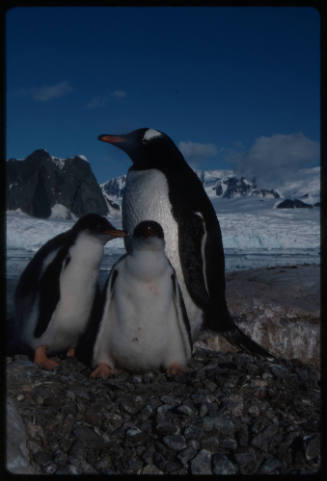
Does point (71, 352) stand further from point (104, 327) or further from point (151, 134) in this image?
point (151, 134)

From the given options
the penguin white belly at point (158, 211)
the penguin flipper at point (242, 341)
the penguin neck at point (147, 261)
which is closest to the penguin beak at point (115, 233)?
the penguin neck at point (147, 261)

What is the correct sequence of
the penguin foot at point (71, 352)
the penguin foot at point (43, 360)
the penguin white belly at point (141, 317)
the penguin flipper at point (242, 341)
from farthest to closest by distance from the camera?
1. the penguin flipper at point (242, 341)
2. the penguin foot at point (71, 352)
3. the penguin foot at point (43, 360)
4. the penguin white belly at point (141, 317)

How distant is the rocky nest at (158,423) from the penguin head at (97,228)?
0.72 metres

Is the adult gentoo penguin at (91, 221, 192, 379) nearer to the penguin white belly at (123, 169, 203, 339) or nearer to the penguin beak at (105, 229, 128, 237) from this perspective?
the penguin beak at (105, 229, 128, 237)

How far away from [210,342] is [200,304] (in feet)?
2.01

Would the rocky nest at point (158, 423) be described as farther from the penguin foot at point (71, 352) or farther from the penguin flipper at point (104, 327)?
the penguin foot at point (71, 352)

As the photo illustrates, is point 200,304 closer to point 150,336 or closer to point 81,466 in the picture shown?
point 150,336

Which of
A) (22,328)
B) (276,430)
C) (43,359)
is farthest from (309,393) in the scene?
(22,328)

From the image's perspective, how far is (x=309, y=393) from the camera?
99.0 inches

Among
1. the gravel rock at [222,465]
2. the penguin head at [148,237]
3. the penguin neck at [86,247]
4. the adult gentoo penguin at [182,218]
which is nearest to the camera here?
the gravel rock at [222,465]

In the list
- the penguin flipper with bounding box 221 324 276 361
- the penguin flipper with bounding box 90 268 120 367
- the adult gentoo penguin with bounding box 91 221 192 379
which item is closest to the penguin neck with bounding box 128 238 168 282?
the adult gentoo penguin with bounding box 91 221 192 379

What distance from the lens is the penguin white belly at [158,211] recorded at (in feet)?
9.69

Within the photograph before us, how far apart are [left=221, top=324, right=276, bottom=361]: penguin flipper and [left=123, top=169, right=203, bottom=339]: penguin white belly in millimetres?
239

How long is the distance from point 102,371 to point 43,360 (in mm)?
355
